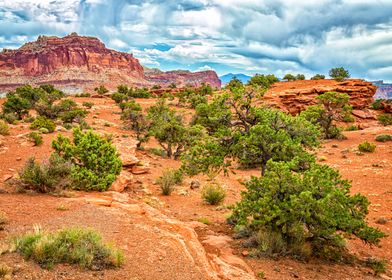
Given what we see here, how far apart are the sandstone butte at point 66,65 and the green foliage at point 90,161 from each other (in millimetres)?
132106

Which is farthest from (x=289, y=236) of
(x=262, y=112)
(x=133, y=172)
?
(x=133, y=172)

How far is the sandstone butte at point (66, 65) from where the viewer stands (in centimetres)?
15125

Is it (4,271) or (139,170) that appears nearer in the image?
(4,271)

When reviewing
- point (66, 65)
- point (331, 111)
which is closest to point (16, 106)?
point (331, 111)

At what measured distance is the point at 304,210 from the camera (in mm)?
8711

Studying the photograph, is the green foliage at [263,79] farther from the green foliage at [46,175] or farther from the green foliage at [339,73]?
the green foliage at [46,175]

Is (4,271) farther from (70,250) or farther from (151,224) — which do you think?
(151,224)

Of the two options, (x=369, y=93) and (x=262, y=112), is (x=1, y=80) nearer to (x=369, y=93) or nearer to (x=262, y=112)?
(x=369, y=93)

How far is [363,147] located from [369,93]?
31.2 m

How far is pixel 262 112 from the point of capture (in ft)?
39.5

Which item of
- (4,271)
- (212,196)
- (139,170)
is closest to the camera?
(4,271)

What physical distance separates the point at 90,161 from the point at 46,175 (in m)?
2.95

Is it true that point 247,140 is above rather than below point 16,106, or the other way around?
below

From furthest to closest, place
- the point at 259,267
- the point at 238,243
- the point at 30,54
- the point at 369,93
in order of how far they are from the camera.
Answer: the point at 30,54
the point at 369,93
the point at 238,243
the point at 259,267
